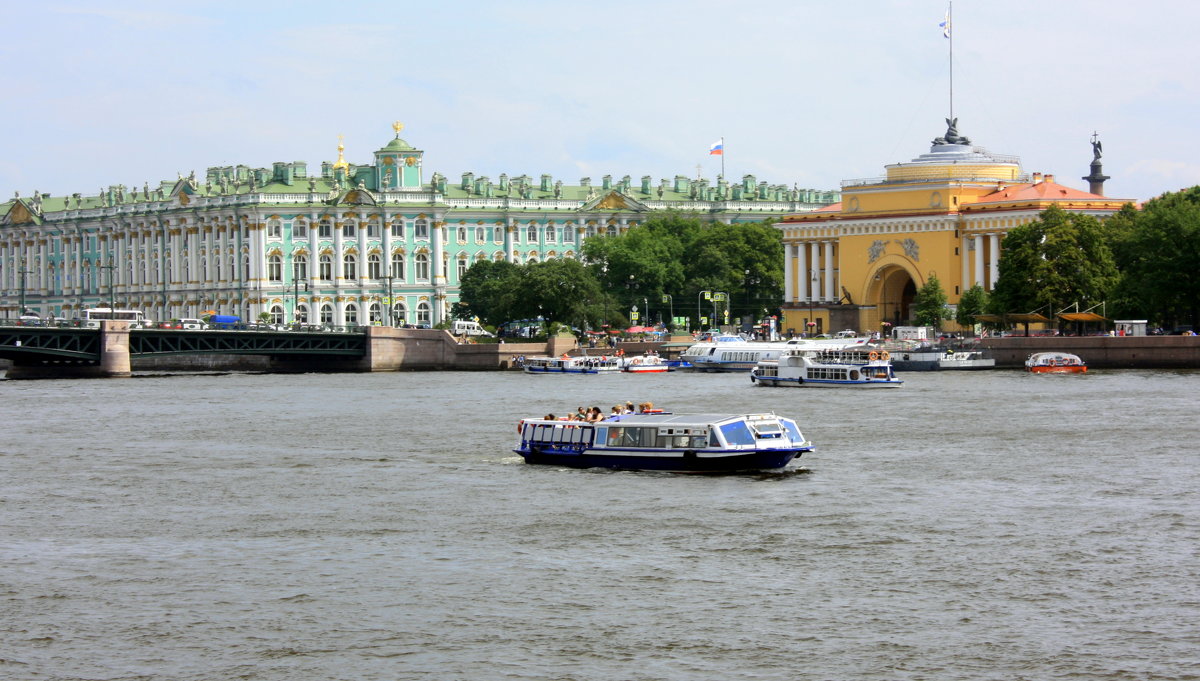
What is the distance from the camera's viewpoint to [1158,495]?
2905 cm

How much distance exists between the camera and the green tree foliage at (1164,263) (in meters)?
64.0

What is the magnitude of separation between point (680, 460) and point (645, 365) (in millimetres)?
41702

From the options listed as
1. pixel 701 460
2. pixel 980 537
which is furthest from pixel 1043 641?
pixel 701 460

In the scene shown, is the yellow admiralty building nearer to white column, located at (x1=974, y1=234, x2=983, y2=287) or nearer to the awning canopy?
white column, located at (x1=974, y1=234, x2=983, y2=287)

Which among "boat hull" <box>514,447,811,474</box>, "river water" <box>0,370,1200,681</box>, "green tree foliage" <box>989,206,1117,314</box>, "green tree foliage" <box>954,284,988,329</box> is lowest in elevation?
"river water" <box>0,370,1200,681</box>

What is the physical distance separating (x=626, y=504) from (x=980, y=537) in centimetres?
566

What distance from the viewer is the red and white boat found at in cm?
7406

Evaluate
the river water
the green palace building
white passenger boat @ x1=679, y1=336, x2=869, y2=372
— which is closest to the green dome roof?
the green palace building

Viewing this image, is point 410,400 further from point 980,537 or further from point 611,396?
point 980,537

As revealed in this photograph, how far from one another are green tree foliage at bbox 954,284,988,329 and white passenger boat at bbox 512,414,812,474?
45099mm

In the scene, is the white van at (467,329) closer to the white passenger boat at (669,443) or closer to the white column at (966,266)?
the white column at (966,266)

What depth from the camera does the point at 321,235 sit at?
333 ft

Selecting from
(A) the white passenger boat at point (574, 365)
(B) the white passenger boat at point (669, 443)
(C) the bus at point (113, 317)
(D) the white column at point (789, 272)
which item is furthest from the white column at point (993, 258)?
(B) the white passenger boat at point (669, 443)

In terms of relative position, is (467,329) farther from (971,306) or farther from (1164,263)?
(1164,263)
